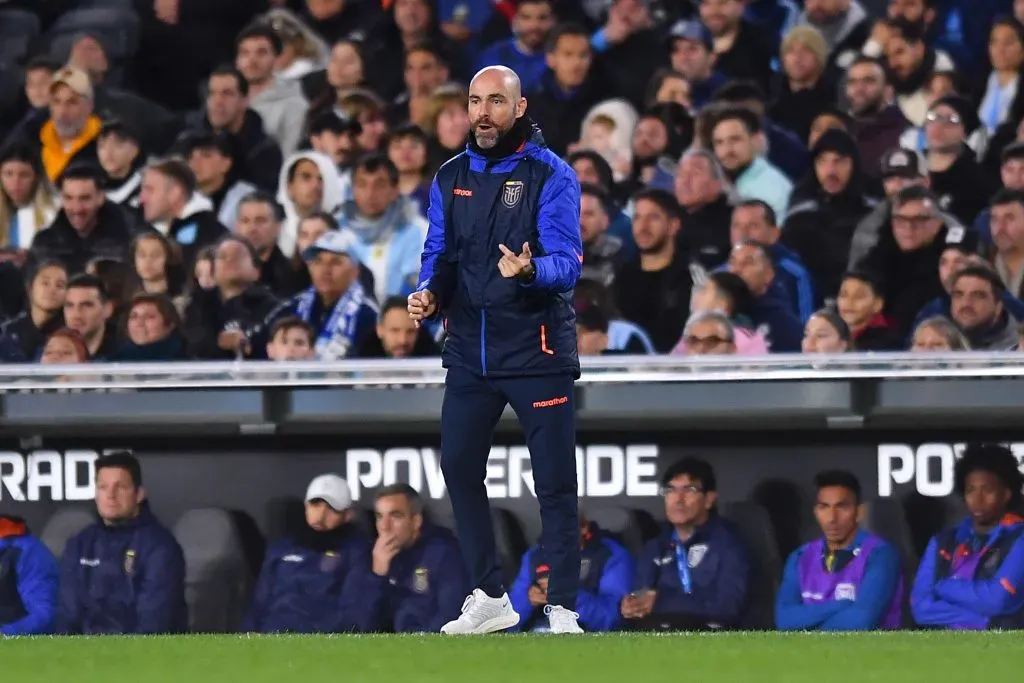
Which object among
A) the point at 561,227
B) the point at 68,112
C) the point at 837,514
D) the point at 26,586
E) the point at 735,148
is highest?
the point at 68,112

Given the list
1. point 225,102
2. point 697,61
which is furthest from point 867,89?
point 225,102

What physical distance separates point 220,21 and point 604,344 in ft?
13.2

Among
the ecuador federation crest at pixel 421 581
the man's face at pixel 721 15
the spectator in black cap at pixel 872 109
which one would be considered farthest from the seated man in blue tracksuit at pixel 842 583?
the man's face at pixel 721 15

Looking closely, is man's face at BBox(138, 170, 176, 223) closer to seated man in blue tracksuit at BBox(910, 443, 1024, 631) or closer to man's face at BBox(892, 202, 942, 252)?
man's face at BBox(892, 202, 942, 252)

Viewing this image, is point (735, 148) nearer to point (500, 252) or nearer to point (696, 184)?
point (696, 184)

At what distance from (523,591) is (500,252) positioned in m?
1.98

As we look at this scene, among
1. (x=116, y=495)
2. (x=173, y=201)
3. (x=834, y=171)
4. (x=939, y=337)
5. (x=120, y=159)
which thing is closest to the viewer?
(x=116, y=495)

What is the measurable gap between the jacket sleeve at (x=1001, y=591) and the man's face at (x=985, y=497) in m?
0.14

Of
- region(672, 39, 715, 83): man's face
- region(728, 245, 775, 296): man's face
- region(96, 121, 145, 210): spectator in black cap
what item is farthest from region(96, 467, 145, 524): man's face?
region(672, 39, 715, 83): man's face

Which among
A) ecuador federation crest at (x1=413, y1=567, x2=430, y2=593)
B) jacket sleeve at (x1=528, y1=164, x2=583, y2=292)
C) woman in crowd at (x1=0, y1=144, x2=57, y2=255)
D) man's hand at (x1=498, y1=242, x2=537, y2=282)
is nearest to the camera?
man's hand at (x1=498, y1=242, x2=537, y2=282)

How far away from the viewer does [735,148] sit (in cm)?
921

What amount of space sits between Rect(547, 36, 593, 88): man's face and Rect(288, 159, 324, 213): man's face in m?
1.42

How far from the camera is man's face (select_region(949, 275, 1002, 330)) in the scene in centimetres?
808

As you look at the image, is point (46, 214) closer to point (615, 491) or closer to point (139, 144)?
point (139, 144)
